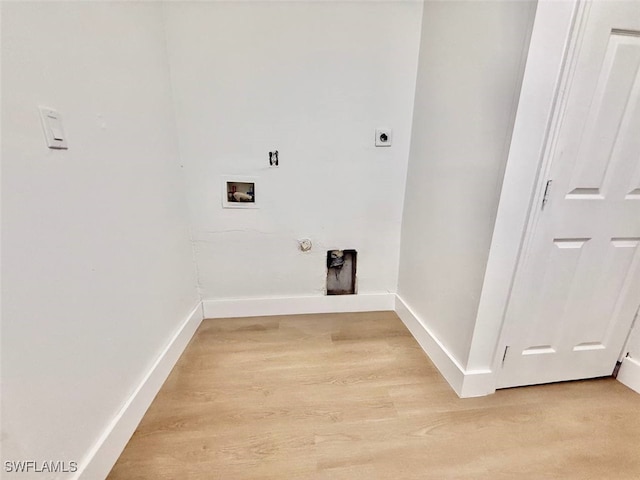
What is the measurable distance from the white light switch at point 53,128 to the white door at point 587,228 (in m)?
1.65

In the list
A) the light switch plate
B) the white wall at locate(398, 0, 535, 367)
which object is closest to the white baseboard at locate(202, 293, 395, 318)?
the white wall at locate(398, 0, 535, 367)

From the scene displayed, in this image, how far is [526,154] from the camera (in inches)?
40.9

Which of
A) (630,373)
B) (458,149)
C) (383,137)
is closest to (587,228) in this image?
(458,149)

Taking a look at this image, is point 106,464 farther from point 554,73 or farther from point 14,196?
point 554,73

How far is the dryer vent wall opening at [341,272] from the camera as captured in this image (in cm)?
197

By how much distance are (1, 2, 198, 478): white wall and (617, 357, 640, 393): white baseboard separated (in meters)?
2.33

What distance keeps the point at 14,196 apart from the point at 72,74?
0.46 metres

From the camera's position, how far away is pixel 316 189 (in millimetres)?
1803

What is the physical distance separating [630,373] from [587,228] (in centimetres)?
85

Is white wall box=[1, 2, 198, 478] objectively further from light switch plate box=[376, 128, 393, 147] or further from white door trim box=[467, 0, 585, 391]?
white door trim box=[467, 0, 585, 391]

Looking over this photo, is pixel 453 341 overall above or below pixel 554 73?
below

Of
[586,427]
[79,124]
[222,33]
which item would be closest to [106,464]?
[79,124]

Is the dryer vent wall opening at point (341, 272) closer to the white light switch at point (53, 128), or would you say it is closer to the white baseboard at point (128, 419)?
the white baseboard at point (128, 419)

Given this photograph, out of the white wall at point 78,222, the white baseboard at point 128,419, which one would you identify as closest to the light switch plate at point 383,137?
the white wall at point 78,222
